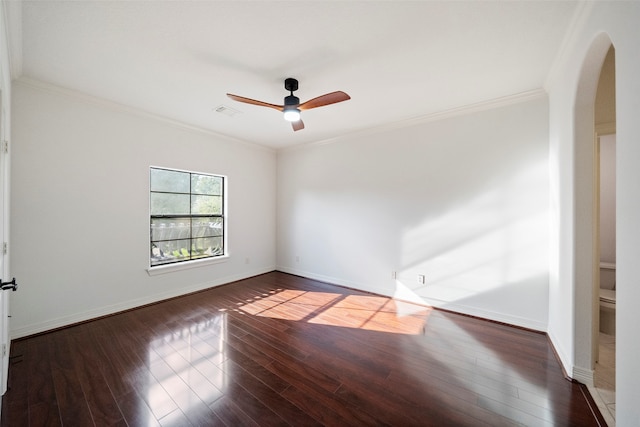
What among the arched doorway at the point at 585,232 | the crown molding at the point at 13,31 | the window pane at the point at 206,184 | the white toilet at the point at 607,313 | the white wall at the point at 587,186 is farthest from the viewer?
the window pane at the point at 206,184

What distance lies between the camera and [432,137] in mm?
3318

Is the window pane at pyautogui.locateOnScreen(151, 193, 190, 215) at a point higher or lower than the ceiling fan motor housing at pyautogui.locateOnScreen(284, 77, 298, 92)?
lower

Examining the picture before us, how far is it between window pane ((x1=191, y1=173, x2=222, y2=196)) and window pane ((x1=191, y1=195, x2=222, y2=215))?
9 centimetres

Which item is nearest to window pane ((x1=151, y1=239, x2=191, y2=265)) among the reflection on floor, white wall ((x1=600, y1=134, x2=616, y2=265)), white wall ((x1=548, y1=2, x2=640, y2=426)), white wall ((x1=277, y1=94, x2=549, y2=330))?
white wall ((x1=277, y1=94, x2=549, y2=330))

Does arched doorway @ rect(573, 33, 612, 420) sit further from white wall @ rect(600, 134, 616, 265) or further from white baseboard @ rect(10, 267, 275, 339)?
white baseboard @ rect(10, 267, 275, 339)

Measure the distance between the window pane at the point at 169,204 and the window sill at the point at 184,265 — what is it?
0.77 meters

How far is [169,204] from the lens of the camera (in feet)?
11.9

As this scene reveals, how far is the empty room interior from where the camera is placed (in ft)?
5.21

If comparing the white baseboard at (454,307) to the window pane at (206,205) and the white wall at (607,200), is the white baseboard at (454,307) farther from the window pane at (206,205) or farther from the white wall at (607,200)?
the window pane at (206,205)

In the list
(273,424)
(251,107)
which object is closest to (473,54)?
(251,107)

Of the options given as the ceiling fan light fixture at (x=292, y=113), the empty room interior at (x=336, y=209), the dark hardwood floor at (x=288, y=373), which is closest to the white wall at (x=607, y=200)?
the empty room interior at (x=336, y=209)

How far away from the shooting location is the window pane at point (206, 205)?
3.94 m

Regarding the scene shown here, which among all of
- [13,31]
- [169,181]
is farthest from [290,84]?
[169,181]

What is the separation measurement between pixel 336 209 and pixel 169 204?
2.61 meters
